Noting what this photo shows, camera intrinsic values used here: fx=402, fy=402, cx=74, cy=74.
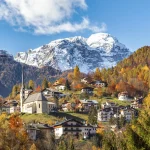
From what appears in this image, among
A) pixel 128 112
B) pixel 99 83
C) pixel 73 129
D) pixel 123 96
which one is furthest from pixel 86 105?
pixel 99 83

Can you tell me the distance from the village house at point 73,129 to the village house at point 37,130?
2117mm

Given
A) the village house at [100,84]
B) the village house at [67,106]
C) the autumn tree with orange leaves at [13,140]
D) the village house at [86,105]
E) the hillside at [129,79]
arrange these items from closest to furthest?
the autumn tree with orange leaves at [13,140]
the village house at [67,106]
the village house at [86,105]
the hillside at [129,79]
the village house at [100,84]

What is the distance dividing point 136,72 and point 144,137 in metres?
147

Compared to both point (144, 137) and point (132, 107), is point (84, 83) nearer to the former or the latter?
point (132, 107)

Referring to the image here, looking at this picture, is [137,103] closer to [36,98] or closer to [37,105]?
[36,98]

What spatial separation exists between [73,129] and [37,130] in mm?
11432

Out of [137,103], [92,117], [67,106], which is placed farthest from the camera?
[137,103]

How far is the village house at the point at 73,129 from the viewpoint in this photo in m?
94.0

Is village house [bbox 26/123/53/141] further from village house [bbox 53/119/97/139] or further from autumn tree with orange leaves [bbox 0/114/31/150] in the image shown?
autumn tree with orange leaves [bbox 0/114/31/150]

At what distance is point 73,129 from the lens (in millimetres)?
97000

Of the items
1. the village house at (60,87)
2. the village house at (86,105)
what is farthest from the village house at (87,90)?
the village house at (86,105)

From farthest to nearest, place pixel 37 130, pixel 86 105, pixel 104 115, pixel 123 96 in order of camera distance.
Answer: pixel 123 96, pixel 86 105, pixel 104 115, pixel 37 130

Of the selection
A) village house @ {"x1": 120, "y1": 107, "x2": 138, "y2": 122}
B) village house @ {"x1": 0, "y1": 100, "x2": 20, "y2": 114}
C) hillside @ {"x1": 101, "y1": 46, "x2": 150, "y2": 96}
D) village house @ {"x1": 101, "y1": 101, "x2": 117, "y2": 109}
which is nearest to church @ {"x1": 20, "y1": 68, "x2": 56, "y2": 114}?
village house @ {"x1": 0, "y1": 100, "x2": 20, "y2": 114}

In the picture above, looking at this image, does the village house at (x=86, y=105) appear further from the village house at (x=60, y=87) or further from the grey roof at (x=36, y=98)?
the village house at (x=60, y=87)
